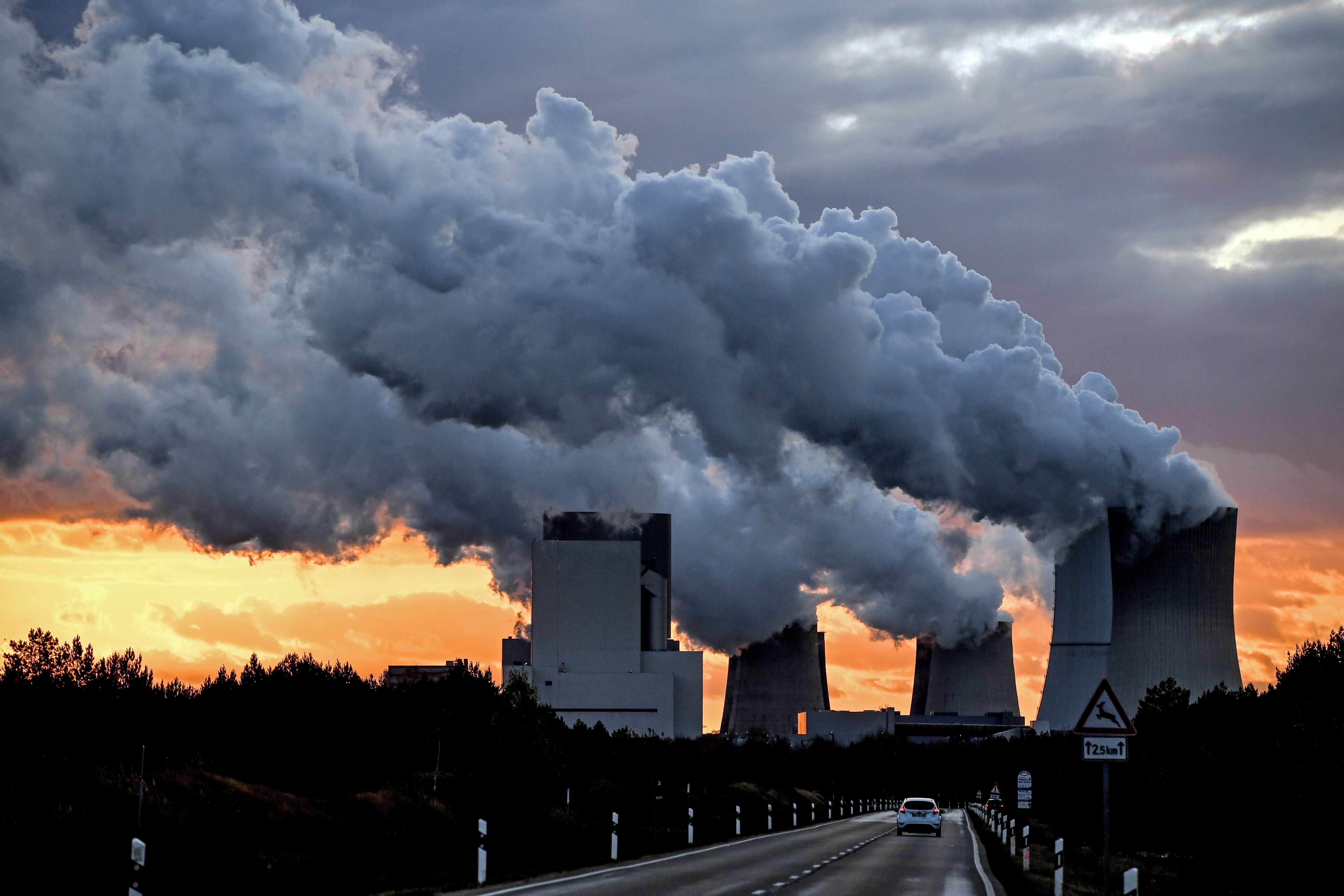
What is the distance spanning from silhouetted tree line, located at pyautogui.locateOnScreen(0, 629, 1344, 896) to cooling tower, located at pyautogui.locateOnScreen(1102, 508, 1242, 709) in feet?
10.9

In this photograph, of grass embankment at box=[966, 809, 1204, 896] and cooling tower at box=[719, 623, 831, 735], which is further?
cooling tower at box=[719, 623, 831, 735]

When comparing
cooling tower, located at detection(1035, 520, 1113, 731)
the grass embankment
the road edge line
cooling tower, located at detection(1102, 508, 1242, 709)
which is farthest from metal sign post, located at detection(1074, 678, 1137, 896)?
cooling tower, located at detection(1035, 520, 1113, 731)

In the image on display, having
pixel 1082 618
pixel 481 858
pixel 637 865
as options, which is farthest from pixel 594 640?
pixel 481 858

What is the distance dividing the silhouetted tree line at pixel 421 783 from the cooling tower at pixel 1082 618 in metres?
4.40

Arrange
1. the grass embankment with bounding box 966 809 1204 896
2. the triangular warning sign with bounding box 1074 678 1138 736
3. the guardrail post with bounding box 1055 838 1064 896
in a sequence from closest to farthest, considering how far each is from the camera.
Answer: the triangular warning sign with bounding box 1074 678 1138 736, the guardrail post with bounding box 1055 838 1064 896, the grass embankment with bounding box 966 809 1204 896

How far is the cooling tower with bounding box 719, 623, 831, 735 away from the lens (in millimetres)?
134000

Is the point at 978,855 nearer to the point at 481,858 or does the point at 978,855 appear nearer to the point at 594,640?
the point at 481,858

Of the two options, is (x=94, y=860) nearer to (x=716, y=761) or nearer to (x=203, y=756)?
(x=203, y=756)

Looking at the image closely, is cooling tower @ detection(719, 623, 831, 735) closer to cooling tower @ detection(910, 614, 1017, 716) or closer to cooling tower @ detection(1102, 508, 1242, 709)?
cooling tower @ detection(910, 614, 1017, 716)

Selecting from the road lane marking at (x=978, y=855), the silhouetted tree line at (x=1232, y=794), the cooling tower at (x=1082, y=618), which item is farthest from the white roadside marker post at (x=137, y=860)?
the cooling tower at (x=1082, y=618)

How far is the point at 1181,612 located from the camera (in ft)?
232

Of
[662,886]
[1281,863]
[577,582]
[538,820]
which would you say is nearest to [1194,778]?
[1281,863]

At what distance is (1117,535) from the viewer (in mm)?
75250

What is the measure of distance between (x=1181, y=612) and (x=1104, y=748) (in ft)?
195
